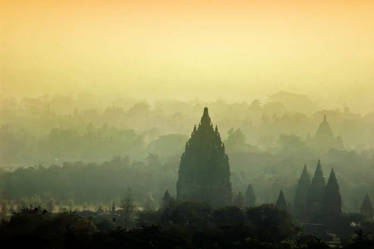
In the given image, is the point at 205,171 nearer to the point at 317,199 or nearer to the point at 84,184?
the point at 317,199

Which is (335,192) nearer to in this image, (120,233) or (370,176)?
(120,233)

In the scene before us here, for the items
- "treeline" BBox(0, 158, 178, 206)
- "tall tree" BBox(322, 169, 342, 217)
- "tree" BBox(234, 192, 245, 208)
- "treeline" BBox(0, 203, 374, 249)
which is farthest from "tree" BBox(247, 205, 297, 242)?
"treeline" BBox(0, 158, 178, 206)

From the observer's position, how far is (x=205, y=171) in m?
119

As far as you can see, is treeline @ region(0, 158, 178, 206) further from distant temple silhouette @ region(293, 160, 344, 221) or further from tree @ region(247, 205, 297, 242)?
tree @ region(247, 205, 297, 242)

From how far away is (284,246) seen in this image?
255 feet

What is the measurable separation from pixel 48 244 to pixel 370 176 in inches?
5074

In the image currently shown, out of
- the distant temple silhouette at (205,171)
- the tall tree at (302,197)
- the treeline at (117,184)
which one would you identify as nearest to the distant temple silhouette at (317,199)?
the tall tree at (302,197)

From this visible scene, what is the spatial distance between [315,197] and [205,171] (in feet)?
56.6

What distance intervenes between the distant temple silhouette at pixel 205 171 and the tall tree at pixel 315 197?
479 inches

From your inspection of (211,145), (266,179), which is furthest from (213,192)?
(266,179)

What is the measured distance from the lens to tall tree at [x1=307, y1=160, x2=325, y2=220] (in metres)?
118

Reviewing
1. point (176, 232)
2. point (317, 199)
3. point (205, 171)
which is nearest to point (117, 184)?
point (205, 171)

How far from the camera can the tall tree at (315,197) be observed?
4651 inches

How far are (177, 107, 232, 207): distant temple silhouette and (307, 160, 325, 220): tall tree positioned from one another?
12.2 m
